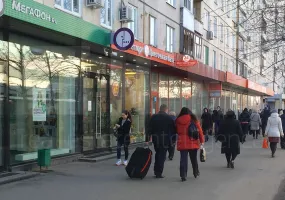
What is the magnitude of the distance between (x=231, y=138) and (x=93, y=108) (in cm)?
491

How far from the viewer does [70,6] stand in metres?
11.6

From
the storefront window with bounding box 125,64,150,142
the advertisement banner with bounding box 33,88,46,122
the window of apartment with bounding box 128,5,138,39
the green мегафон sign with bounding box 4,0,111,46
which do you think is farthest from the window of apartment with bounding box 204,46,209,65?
the advertisement banner with bounding box 33,88,46,122

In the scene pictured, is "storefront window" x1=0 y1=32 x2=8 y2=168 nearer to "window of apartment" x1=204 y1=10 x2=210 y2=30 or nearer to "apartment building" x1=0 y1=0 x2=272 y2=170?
"apartment building" x1=0 y1=0 x2=272 y2=170

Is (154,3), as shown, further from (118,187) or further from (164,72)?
(118,187)

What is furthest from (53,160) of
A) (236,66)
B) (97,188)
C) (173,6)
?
(236,66)

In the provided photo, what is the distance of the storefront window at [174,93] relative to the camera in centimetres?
2100

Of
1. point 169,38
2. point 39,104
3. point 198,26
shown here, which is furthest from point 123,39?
point 198,26

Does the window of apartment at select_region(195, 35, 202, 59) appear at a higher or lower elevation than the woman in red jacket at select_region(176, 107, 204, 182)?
higher

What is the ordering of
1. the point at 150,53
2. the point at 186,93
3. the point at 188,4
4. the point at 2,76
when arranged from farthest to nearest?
the point at 186,93 < the point at 188,4 < the point at 150,53 < the point at 2,76

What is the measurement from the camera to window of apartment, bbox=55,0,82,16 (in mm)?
11098

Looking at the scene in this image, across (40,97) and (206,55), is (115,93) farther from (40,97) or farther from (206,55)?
(206,55)

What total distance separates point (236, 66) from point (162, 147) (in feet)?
90.1

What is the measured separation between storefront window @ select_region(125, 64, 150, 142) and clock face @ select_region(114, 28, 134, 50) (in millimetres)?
3340

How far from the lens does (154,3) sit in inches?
690
